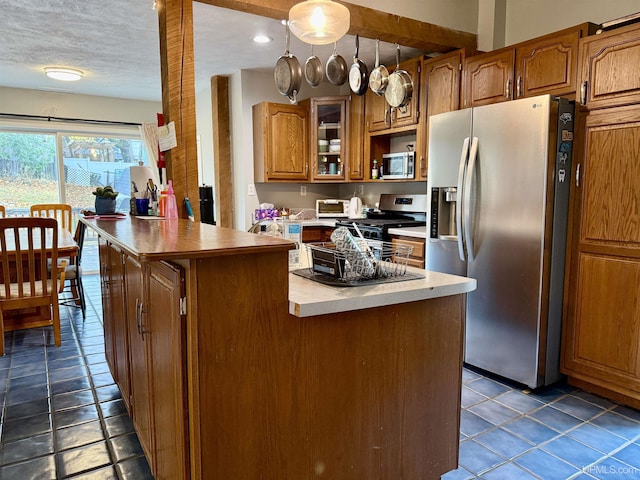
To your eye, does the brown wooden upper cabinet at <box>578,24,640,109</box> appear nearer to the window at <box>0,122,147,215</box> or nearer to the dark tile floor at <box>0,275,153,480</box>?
the dark tile floor at <box>0,275,153,480</box>

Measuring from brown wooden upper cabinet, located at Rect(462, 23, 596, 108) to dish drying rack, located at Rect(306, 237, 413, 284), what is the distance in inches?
69.4

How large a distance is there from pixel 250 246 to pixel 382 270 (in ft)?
1.89

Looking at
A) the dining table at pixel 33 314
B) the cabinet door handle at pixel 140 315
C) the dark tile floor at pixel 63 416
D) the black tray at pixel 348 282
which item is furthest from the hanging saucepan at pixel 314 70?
the dining table at pixel 33 314

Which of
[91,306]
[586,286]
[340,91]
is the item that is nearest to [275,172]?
[340,91]

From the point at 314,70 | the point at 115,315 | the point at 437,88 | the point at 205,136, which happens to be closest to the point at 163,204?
the point at 115,315

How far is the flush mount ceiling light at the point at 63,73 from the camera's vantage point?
4.46 m

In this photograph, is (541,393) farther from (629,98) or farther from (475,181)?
(629,98)

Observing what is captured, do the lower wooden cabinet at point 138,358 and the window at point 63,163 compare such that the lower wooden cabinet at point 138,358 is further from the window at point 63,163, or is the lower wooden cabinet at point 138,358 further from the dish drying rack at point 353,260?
the window at point 63,163

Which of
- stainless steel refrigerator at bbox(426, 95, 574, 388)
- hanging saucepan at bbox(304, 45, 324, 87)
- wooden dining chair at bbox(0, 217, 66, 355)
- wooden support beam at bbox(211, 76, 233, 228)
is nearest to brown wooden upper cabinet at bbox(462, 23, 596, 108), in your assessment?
stainless steel refrigerator at bbox(426, 95, 574, 388)

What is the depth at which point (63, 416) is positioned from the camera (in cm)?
228

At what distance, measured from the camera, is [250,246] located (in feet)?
3.84

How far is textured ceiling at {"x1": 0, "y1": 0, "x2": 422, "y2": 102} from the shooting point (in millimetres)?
3098

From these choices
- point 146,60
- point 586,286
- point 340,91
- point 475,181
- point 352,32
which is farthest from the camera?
point 340,91

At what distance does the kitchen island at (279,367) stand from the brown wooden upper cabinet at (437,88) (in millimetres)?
2105
